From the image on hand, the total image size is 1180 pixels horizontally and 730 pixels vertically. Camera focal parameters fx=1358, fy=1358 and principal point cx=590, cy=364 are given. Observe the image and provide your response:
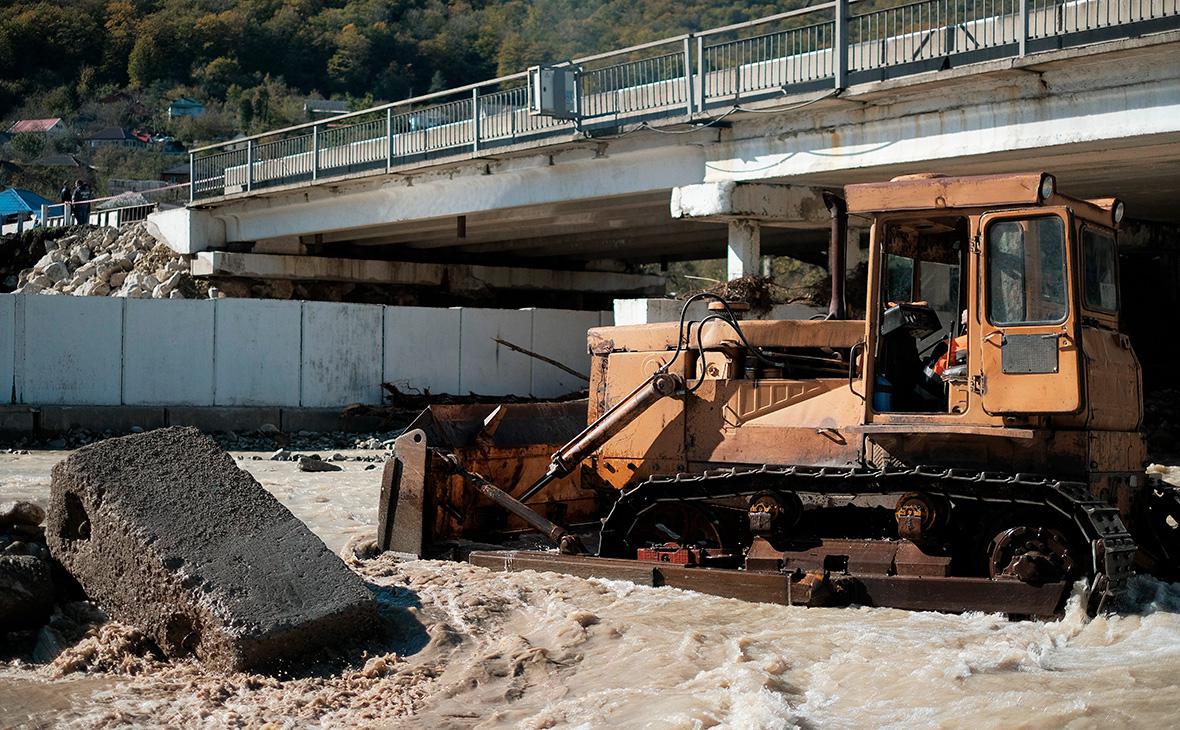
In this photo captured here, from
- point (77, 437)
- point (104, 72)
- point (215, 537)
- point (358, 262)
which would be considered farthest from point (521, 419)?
point (104, 72)

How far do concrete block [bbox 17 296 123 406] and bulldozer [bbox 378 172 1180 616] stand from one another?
13.3 m

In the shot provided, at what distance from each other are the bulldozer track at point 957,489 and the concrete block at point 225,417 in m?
14.6

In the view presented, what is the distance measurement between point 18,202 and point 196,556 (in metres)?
47.5

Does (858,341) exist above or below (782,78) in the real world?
below

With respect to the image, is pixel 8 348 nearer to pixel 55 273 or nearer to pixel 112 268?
pixel 112 268

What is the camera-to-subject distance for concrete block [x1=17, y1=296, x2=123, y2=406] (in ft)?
72.6

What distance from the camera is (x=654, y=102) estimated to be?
2097 cm

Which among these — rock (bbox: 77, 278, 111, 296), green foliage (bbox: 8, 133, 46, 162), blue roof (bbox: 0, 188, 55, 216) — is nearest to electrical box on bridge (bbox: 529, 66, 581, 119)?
rock (bbox: 77, 278, 111, 296)

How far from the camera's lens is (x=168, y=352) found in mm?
23391

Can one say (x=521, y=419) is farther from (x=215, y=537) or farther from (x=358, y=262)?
(x=358, y=262)

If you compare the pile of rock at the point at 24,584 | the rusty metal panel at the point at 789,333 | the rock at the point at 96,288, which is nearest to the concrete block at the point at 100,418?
the pile of rock at the point at 24,584

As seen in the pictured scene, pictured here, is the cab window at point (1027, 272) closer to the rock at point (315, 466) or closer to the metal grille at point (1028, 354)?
the metal grille at point (1028, 354)

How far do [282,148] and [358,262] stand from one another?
4.95 m

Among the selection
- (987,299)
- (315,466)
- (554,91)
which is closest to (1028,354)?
(987,299)
